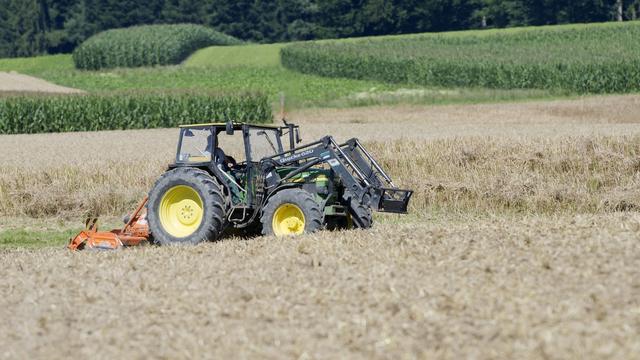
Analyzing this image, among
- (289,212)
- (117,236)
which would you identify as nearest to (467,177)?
(289,212)

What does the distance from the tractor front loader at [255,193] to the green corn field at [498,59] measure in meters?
36.8

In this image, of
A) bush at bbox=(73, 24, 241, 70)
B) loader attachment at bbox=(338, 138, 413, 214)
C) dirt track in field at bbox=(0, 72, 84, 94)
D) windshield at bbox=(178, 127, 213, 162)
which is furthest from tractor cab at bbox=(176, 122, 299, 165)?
bush at bbox=(73, 24, 241, 70)

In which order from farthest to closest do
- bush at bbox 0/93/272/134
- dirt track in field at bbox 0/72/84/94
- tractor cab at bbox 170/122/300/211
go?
1. dirt track in field at bbox 0/72/84/94
2. bush at bbox 0/93/272/134
3. tractor cab at bbox 170/122/300/211

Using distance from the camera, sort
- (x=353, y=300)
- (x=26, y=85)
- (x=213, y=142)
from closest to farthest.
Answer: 1. (x=353, y=300)
2. (x=213, y=142)
3. (x=26, y=85)

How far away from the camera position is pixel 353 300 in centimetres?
898

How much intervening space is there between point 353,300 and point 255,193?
18.6 ft

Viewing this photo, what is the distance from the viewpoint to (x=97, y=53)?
74062 millimetres

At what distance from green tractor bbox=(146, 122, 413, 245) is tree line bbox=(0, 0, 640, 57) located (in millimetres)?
78899

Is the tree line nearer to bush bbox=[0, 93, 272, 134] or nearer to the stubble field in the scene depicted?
bush bbox=[0, 93, 272, 134]

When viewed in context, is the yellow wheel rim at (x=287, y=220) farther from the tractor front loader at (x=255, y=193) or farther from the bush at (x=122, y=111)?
the bush at (x=122, y=111)

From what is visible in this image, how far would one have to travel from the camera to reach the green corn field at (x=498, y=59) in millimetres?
49844

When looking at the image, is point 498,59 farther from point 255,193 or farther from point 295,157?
point 255,193

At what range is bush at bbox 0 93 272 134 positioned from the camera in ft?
123

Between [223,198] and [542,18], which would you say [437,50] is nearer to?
[542,18]
